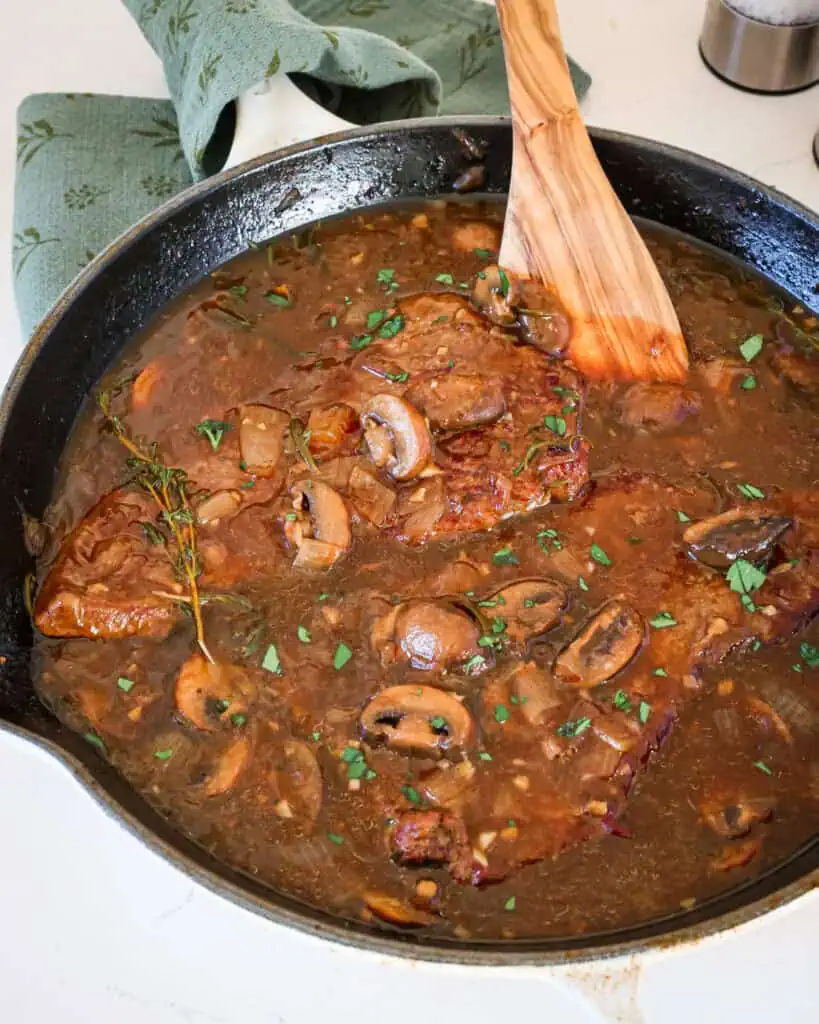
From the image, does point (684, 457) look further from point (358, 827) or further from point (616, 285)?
point (358, 827)

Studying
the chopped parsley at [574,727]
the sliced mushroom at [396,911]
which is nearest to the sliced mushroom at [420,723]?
the chopped parsley at [574,727]

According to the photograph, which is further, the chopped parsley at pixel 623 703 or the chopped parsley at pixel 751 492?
the chopped parsley at pixel 751 492

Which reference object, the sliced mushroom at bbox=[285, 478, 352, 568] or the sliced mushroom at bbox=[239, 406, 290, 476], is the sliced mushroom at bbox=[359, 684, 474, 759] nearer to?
the sliced mushroom at bbox=[285, 478, 352, 568]

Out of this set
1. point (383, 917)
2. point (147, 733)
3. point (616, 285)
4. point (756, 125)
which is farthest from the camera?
point (756, 125)

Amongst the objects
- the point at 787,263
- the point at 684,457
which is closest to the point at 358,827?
the point at 684,457

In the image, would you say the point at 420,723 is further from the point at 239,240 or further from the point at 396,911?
the point at 239,240

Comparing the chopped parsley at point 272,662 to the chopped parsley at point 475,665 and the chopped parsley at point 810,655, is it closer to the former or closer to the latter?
the chopped parsley at point 475,665
